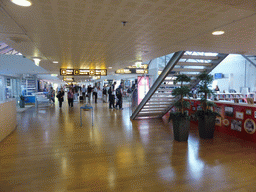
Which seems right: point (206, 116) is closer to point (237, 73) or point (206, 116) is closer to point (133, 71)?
point (133, 71)

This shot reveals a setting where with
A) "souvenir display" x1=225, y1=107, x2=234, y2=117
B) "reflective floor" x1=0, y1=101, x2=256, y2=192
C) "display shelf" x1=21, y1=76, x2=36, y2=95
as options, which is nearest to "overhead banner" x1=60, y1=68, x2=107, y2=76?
"reflective floor" x1=0, y1=101, x2=256, y2=192

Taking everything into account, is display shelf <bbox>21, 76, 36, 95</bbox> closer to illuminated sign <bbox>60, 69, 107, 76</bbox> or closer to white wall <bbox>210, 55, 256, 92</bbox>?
illuminated sign <bbox>60, 69, 107, 76</bbox>

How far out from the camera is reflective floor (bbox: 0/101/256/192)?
2.69 meters

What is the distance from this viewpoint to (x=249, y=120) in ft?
15.4

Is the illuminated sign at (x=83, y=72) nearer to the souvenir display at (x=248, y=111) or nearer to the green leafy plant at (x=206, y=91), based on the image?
the green leafy plant at (x=206, y=91)

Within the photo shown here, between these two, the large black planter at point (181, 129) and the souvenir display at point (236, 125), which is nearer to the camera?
the large black planter at point (181, 129)

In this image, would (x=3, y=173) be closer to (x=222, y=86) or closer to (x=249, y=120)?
(x=249, y=120)

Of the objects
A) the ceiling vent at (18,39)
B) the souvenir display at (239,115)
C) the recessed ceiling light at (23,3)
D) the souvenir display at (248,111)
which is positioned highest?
the ceiling vent at (18,39)

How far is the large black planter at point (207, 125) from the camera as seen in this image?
491 centimetres

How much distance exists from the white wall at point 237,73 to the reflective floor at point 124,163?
9.28 metres

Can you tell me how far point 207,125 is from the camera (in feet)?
16.2

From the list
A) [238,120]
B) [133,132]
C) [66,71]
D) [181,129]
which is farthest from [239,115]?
[66,71]

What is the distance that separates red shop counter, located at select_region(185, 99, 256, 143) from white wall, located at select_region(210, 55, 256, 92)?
824 centimetres

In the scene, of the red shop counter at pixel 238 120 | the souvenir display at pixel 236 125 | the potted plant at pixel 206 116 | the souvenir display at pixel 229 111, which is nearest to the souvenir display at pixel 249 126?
the red shop counter at pixel 238 120
